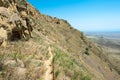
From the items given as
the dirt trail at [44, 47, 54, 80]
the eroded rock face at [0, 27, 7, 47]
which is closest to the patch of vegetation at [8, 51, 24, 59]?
the dirt trail at [44, 47, 54, 80]

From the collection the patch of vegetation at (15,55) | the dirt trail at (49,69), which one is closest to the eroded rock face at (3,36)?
the patch of vegetation at (15,55)

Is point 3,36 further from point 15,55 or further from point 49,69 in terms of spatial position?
point 49,69

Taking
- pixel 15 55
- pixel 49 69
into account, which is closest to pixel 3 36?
pixel 15 55

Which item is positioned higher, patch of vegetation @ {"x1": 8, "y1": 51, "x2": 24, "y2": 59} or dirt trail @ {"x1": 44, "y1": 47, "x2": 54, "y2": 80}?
patch of vegetation @ {"x1": 8, "y1": 51, "x2": 24, "y2": 59}

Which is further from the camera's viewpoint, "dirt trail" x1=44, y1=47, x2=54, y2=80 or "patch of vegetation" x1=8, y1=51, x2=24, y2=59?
"patch of vegetation" x1=8, y1=51, x2=24, y2=59

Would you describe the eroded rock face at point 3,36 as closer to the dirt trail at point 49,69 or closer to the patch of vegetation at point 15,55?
the patch of vegetation at point 15,55

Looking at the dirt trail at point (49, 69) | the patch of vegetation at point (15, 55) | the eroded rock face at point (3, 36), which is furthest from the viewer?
the eroded rock face at point (3, 36)

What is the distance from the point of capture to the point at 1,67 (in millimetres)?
10797

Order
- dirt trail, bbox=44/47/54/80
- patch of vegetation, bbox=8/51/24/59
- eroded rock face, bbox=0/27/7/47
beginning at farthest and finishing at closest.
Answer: eroded rock face, bbox=0/27/7/47 < patch of vegetation, bbox=8/51/24/59 < dirt trail, bbox=44/47/54/80

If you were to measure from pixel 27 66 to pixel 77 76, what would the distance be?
365cm

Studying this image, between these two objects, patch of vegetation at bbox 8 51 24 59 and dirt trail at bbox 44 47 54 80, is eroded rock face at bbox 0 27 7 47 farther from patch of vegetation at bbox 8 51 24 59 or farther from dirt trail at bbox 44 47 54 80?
dirt trail at bbox 44 47 54 80

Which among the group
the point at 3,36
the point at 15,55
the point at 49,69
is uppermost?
the point at 3,36

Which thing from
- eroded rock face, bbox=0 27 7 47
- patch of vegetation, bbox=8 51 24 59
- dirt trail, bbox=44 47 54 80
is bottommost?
dirt trail, bbox=44 47 54 80

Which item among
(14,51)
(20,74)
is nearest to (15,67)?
(20,74)
